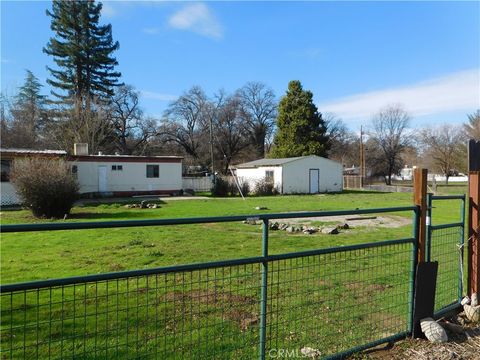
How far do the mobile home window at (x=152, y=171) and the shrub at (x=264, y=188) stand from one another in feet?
29.8

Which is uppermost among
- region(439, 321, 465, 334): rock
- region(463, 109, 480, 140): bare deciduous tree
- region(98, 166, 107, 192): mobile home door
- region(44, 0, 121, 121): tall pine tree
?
region(44, 0, 121, 121): tall pine tree

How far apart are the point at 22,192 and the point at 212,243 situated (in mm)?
10672

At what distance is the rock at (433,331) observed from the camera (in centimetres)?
394

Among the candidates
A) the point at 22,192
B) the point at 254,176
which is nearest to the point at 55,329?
the point at 22,192

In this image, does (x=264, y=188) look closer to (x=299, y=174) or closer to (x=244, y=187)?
(x=244, y=187)

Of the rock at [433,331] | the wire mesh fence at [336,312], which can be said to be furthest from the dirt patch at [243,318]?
the rock at [433,331]

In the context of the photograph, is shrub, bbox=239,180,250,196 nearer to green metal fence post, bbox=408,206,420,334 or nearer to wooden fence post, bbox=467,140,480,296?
wooden fence post, bbox=467,140,480,296

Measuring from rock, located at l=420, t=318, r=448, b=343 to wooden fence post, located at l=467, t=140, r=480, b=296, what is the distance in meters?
1.22

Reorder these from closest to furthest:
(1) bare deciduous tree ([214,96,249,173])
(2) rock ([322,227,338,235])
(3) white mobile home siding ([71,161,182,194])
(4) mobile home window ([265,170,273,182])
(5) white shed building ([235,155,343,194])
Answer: (2) rock ([322,227,338,235]) → (3) white mobile home siding ([71,161,182,194]) → (5) white shed building ([235,155,343,194]) → (4) mobile home window ([265,170,273,182]) → (1) bare deciduous tree ([214,96,249,173])

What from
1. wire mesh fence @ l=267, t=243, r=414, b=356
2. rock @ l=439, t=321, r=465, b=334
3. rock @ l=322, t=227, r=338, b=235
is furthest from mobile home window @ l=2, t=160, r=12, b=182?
rock @ l=439, t=321, r=465, b=334

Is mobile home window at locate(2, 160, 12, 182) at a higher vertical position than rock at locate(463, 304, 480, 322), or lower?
higher

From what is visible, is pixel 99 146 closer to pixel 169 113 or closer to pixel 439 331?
pixel 169 113

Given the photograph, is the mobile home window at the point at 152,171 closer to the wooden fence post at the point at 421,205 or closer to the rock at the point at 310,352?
the wooden fence post at the point at 421,205

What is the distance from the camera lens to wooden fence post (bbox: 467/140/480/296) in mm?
4812
